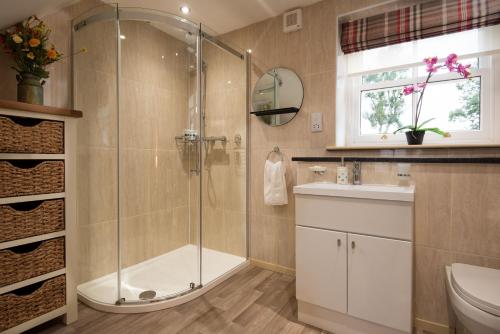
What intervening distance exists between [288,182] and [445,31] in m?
1.41

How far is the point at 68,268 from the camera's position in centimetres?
148

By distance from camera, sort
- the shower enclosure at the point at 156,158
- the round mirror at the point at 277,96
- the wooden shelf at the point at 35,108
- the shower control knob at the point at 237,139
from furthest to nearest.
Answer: the shower control knob at the point at 237,139 < the round mirror at the point at 277,96 < the shower enclosure at the point at 156,158 < the wooden shelf at the point at 35,108

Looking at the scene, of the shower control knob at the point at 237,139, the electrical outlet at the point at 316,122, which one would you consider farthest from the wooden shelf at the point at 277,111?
the shower control knob at the point at 237,139

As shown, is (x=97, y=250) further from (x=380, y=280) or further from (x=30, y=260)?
(x=380, y=280)

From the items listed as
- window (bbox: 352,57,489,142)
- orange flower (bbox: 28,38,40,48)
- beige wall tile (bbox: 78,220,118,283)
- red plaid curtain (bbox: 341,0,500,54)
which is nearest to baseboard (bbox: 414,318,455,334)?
window (bbox: 352,57,489,142)

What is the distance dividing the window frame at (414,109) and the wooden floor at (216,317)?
128 cm

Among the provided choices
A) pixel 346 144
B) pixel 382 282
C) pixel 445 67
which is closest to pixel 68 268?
pixel 382 282

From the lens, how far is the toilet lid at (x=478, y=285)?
98cm

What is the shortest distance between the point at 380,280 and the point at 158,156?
174 cm

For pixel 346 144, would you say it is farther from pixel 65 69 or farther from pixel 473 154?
pixel 65 69

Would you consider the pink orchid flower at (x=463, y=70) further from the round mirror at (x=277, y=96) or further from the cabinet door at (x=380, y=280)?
the cabinet door at (x=380, y=280)

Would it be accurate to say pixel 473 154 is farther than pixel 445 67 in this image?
No

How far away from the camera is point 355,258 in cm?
138

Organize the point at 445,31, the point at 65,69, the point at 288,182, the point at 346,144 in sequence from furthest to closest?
the point at 288,182, the point at 346,144, the point at 65,69, the point at 445,31
